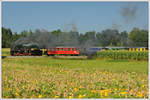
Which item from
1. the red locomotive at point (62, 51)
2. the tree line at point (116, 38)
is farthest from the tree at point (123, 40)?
the red locomotive at point (62, 51)

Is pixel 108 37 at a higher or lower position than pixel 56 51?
higher

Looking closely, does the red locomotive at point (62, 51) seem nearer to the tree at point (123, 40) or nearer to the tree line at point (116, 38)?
the tree line at point (116, 38)

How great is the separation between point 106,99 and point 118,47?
54.4 feet

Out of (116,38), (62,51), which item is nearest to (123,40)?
(116,38)

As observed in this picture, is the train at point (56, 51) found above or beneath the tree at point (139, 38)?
beneath

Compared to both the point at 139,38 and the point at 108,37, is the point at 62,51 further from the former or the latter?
the point at 139,38

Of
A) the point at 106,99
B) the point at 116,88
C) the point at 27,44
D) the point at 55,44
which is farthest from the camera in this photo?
the point at 55,44

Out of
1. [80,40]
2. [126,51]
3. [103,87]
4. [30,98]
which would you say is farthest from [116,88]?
[80,40]

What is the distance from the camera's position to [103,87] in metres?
4.47

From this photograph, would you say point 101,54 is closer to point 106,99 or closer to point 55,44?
point 55,44

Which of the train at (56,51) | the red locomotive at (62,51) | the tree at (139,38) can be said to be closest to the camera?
the tree at (139,38)

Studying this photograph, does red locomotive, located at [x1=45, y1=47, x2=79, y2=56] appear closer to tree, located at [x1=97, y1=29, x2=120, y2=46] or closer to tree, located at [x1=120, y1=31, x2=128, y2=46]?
tree, located at [x1=97, y1=29, x2=120, y2=46]

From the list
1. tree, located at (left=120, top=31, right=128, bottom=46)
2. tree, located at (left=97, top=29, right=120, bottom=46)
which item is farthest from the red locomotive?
tree, located at (left=120, top=31, right=128, bottom=46)

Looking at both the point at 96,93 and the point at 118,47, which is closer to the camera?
the point at 96,93
